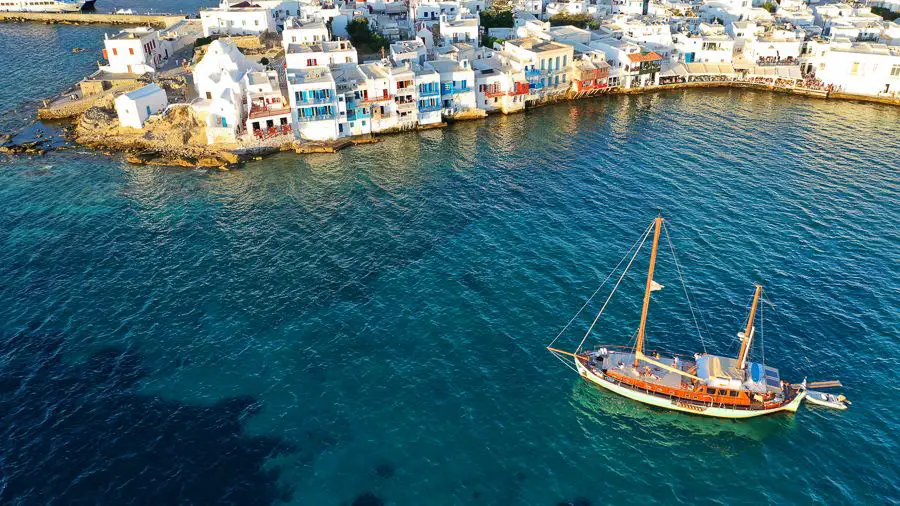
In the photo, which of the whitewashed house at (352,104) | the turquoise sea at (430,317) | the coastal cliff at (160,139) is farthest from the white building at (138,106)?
the whitewashed house at (352,104)

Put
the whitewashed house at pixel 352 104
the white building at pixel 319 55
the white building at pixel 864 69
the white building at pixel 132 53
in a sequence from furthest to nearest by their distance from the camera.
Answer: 1. the white building at pixel 132 53
2. the white building at pixel 864 69
3. the white building at pixel 319 55
4. the whitewashed house at pixel 352 104

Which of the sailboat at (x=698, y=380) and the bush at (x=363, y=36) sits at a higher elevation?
the bush at (x=363, y=36)

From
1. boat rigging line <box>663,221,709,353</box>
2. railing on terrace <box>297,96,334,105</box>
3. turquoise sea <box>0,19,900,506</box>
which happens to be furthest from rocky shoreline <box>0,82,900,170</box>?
boat rigging line <box>663,221,709,353</box>

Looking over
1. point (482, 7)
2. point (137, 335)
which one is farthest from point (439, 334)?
point (482, 7)

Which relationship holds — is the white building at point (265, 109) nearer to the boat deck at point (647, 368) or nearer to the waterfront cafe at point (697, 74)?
the boat deck at point (647, 368)

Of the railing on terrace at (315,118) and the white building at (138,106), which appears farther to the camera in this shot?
the white building at (138,106)

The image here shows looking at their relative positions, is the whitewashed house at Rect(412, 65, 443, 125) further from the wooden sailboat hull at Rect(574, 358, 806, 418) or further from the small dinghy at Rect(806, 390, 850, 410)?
the small dinghy at Rect(806, 390, 850, 410)
